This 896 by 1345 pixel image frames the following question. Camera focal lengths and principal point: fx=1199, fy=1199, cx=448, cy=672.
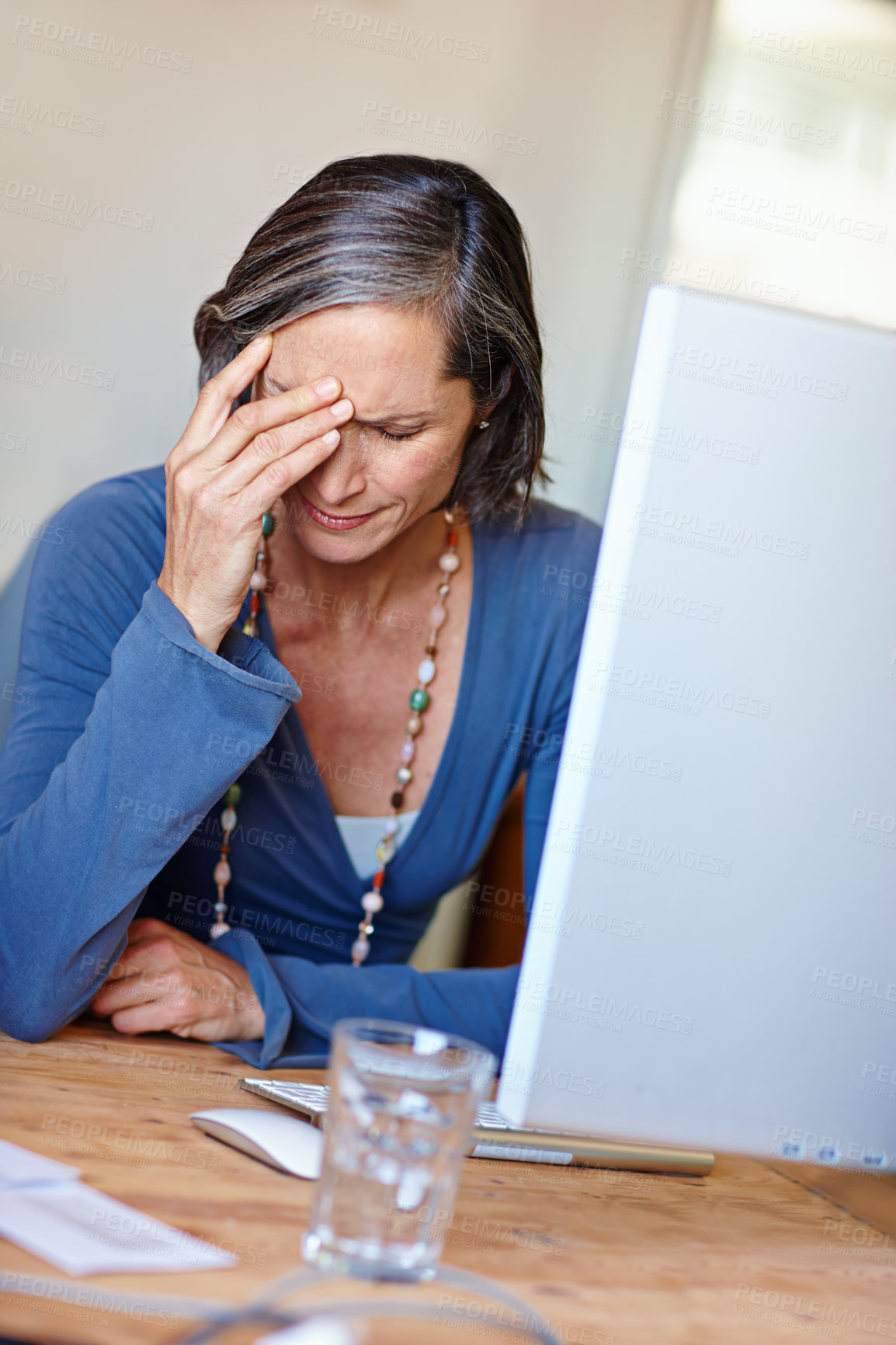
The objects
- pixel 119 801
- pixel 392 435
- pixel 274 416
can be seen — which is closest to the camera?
pixel 119 801

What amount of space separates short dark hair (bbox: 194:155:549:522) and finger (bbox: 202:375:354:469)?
0.27 feet

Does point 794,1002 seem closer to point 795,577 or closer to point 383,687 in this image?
point 795,577

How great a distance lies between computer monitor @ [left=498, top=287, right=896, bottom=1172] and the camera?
0.64 m

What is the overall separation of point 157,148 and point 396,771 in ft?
3.42

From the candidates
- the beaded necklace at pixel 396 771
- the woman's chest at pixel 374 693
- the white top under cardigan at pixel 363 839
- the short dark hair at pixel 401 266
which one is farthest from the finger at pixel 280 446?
the white top under cardigan at pixel 363 839

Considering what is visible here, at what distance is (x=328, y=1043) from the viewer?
1.03 meters

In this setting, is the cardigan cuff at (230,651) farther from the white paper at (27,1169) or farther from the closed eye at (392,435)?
the white paper at (27,1169)

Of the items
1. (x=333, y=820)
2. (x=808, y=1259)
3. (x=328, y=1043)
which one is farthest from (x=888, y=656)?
(x=333, y=820)

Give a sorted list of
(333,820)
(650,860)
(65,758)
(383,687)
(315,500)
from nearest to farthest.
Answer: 1. (650,860)
2. (65,758)
3. (315,500)
4. (333,820)
5. (383,687)

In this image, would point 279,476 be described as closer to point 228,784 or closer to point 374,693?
point 228,784

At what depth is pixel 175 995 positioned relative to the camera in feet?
3.14

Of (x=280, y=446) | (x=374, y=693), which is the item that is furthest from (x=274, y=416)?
(x=374, y=693)

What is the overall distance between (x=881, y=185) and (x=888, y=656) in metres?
1.86

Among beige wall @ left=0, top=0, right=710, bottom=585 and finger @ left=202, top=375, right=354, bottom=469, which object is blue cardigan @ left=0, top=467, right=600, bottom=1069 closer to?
finger @ left=202, top=375, right=354, bottom=469
